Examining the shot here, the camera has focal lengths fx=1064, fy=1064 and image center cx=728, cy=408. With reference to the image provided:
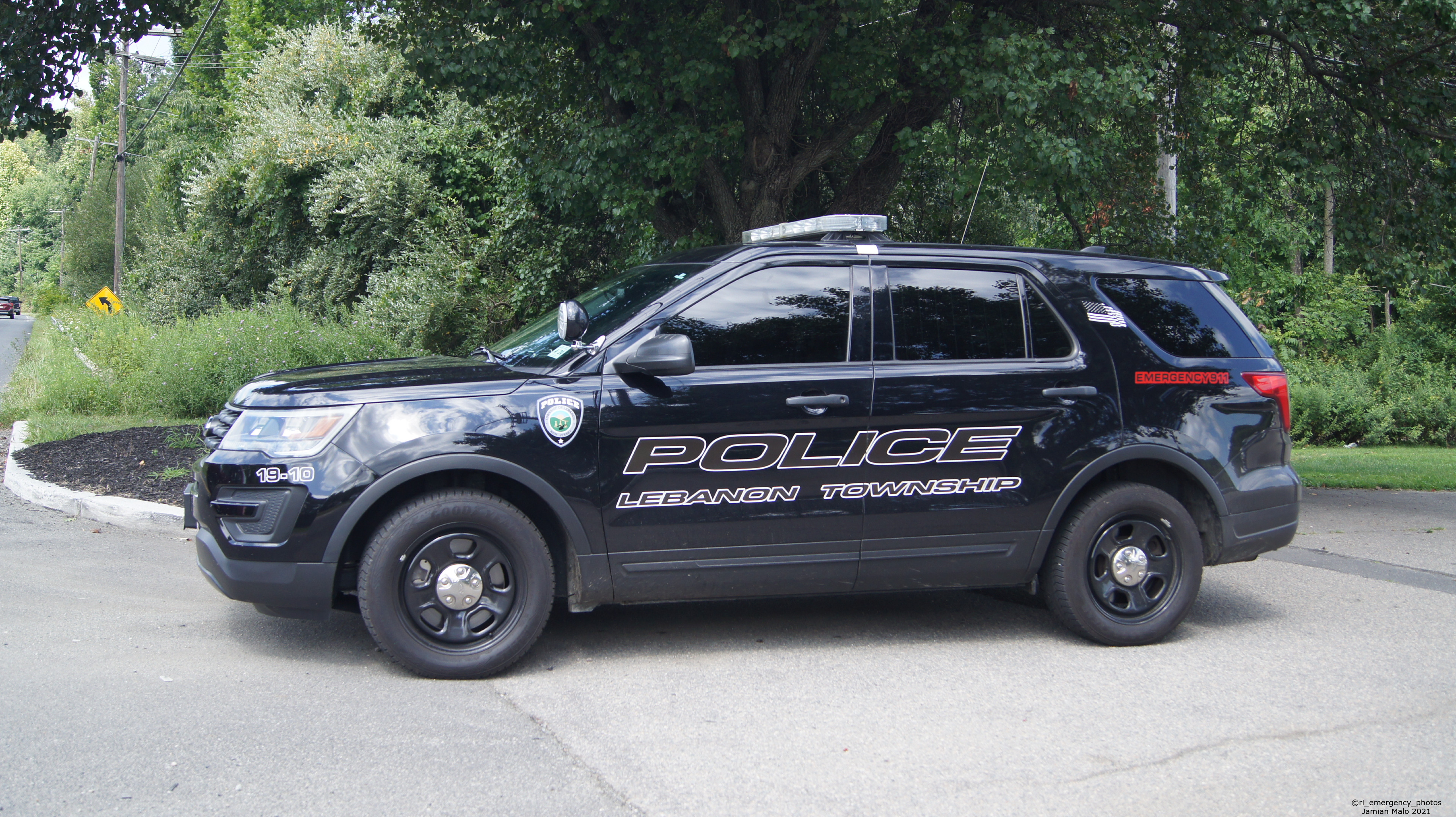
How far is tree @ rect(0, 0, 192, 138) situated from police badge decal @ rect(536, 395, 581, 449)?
29.4 feet

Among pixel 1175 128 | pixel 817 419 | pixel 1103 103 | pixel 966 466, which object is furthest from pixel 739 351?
pixel 1175 128

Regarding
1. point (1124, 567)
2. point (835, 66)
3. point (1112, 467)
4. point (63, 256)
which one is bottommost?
point (1124, 567)

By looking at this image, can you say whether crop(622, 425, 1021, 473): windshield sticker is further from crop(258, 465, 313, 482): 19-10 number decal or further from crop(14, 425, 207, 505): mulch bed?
crop(14, 425, 207, 505): mulch bed

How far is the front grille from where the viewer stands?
15.6ft

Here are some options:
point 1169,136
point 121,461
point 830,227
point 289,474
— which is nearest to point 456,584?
point 289,474

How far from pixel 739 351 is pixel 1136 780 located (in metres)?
2.38

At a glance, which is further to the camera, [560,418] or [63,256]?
[63,256]

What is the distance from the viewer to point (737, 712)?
14.2ft

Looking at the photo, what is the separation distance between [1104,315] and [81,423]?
1067 cm

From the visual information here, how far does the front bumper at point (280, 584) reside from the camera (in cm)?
446

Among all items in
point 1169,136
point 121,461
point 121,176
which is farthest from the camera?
point 121,176

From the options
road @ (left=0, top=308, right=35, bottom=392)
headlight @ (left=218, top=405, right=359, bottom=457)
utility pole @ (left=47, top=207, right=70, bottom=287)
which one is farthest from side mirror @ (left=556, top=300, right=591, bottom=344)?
utility pole @ (left=47, top=207, right=70, bottom=287)

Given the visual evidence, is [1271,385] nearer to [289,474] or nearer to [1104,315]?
[1104,315]

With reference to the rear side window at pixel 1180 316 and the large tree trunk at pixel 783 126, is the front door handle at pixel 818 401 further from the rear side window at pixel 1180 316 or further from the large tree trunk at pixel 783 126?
the large tree trunk at pixel 783 126
